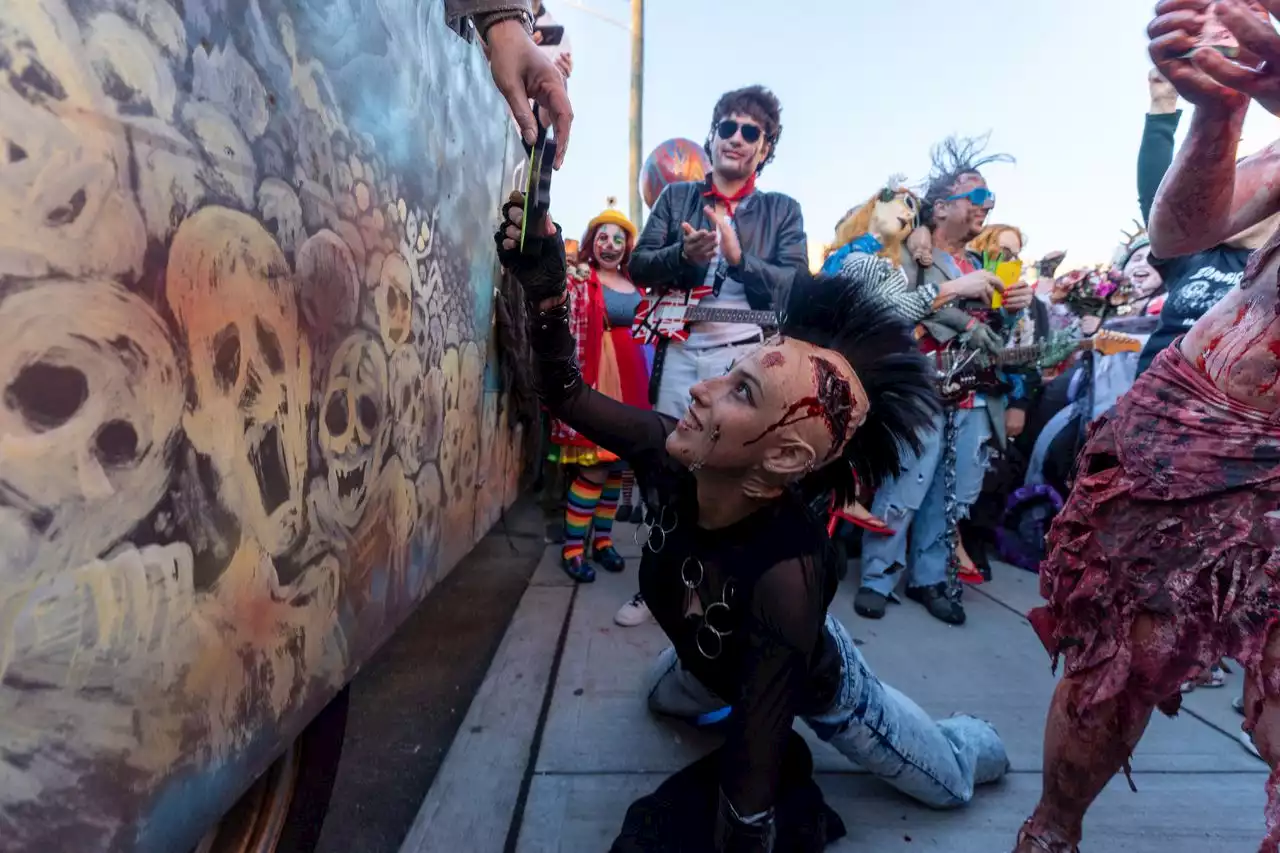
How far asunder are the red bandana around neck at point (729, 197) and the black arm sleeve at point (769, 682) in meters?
2.13

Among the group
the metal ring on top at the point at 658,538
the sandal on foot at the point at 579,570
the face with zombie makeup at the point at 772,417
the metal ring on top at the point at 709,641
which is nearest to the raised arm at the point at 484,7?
the face with zombie makeup at the point at 772,417

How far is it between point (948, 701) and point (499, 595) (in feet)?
7.61

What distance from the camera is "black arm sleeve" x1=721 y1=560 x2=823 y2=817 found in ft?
4.53

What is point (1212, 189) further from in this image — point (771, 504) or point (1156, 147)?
point (771, 504)

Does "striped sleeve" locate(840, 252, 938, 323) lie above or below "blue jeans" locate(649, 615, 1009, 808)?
above

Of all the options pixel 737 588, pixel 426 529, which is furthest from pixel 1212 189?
pixel 426 529

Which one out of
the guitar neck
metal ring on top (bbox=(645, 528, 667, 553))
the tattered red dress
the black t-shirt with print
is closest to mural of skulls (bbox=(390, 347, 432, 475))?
metal ring on top (bbox=(645, 528, 667, 553))

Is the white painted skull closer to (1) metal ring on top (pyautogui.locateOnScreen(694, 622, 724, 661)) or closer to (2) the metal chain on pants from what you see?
(1) metal ring on top (pyautogui.locateOnScreen(694, 622, 724, 661))

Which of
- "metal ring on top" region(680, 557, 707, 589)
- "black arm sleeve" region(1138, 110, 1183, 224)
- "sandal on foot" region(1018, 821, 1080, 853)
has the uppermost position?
"black arm sleeve" region(1138, 110, 1183, 224)

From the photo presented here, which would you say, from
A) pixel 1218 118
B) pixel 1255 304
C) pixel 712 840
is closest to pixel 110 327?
pixel 712 840

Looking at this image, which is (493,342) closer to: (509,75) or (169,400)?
(509,75)

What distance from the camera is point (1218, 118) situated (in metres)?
1.22

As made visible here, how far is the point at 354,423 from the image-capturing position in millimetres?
1633

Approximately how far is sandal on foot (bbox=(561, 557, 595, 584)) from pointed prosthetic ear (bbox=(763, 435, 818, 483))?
2387 millimetres
